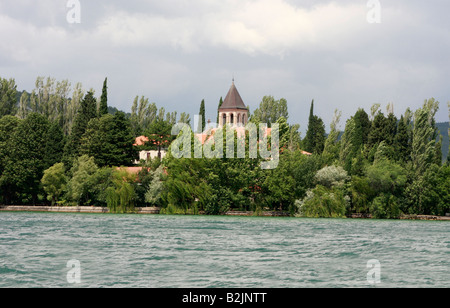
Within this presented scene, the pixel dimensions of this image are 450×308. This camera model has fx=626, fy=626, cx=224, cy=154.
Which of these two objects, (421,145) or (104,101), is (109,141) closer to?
(104,101)

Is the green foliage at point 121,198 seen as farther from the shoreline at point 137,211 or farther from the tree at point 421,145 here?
the tree at point 421,145

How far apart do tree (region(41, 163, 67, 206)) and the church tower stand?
23.0 metres

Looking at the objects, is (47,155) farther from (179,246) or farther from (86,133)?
(179,246)

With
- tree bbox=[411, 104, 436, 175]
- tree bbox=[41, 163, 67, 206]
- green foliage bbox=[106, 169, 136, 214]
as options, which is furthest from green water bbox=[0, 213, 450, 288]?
tree bbox=[41, 163, 67, 206]

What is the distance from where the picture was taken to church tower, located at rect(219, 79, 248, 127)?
2869 inches

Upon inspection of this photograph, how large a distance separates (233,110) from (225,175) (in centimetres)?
2179

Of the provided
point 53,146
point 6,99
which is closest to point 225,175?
point 53,146

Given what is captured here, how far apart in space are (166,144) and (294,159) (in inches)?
883

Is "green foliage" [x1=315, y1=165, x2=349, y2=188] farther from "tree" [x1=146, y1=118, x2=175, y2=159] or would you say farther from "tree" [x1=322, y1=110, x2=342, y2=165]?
"tree" [x1=146, y1=118, x2=175, y2=159]

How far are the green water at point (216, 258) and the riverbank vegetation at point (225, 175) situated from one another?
19496 millimetres

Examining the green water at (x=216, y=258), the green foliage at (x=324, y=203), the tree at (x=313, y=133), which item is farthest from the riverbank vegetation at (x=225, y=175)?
the green water at (x=216, y=258)

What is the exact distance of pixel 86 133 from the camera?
61750 mm

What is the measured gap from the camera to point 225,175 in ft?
172
